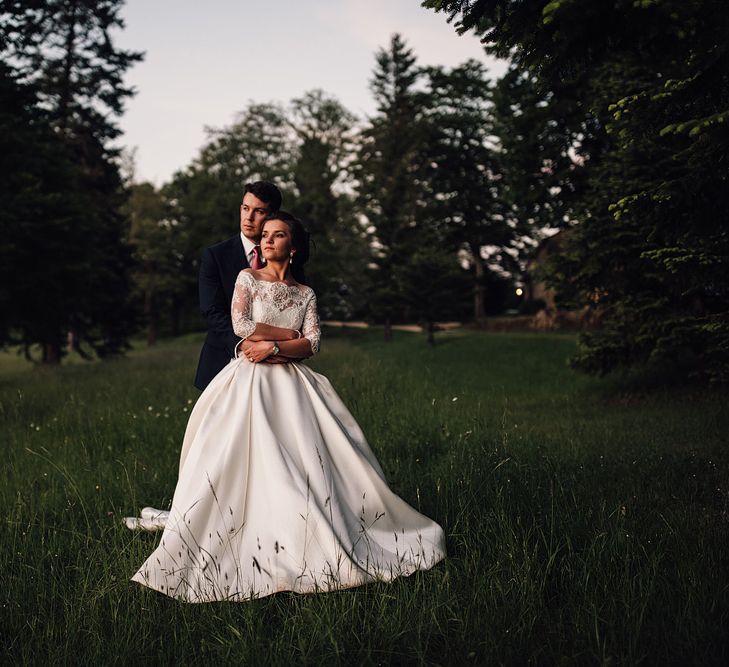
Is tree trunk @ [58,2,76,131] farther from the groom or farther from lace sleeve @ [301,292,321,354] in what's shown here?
lace sleeve @ [301,292,321,354]

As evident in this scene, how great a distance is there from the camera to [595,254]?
439 inches

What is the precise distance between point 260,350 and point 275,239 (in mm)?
716

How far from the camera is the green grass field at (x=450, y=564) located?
124 inches

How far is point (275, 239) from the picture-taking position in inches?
169

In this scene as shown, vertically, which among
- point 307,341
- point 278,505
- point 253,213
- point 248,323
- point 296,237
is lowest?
point 278,505

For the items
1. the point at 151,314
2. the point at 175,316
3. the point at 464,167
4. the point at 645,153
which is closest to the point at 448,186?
the point at 464,167

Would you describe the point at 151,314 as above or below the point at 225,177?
below

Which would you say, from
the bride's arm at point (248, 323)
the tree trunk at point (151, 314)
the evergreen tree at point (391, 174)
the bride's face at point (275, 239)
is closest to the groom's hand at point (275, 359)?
the bride's arm at point (248, 323)

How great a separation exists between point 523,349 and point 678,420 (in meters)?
14.5

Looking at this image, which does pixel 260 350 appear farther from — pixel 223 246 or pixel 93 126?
pixel 93 126

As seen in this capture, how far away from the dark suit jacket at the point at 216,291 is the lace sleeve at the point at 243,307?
116 cm

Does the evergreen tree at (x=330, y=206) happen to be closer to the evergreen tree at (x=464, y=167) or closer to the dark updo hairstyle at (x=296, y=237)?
the evergreen tree at (x=464, y=167)

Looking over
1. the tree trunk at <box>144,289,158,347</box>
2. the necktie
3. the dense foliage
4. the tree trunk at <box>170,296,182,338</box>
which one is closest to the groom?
the necktie

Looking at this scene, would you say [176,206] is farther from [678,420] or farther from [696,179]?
[696,179]
